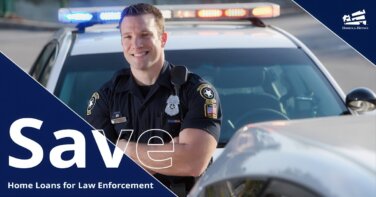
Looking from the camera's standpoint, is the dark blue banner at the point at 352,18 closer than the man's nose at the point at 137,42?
No

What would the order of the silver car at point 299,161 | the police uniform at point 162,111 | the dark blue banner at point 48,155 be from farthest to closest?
the police uniform at point 162,111 < the dark blue banner at point 48,155 < the silver car at point 299,161

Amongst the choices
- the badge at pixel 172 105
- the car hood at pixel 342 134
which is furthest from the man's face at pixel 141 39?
the car hood at pixel 342 134

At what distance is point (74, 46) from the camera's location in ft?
11.6

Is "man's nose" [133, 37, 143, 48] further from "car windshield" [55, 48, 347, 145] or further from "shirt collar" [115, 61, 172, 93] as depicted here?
"car windshield" [55, 48, 347, 145]

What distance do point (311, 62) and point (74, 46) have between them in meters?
0.85

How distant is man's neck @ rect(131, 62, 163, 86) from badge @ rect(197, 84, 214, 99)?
125 millimetres

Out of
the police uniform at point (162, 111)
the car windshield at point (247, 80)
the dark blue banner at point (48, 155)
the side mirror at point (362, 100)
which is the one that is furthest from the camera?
the car windshield at point (247, 80)

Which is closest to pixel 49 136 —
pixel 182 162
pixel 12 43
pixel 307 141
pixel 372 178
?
pixel 182 162

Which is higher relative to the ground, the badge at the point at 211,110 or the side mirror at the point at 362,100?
the badge at the point at 211,110

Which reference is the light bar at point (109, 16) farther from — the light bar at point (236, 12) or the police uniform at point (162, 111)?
the police uniform at point (162, 111)

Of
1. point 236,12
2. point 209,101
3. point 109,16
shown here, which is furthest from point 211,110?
point 236,12

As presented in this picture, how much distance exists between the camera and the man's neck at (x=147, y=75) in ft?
8.72

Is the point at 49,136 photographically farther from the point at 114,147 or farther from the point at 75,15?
the point at 75,15

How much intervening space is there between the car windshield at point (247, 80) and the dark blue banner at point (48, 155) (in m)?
0.59
